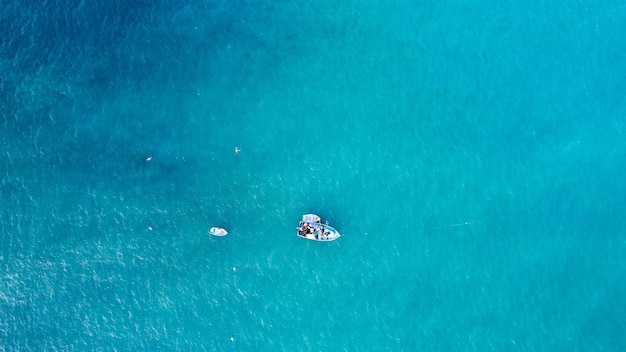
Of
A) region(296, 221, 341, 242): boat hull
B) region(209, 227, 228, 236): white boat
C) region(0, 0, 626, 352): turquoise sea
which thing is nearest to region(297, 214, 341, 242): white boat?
region(296, 221, 341, 242): boat hull

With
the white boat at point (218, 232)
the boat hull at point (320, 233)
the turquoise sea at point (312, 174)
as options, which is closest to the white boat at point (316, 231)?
the boat hull at point (320, 233)

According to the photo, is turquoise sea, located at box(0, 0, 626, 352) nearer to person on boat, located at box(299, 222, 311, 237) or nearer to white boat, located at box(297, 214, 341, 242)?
white boat, located at box(297, 214, 341, 242)

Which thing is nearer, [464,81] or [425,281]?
[425,281]

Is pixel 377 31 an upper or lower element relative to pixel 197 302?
upper

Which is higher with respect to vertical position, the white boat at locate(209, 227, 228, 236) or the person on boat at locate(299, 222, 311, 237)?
the person on boat at locate(299, 222, 311, 237)

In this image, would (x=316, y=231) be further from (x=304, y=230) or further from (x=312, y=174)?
(x=312, y=174)

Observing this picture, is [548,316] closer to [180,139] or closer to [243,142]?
[243,142]

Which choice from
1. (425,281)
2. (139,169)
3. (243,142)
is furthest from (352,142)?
(139,169)

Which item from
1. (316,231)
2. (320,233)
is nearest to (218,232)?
(316,231)
